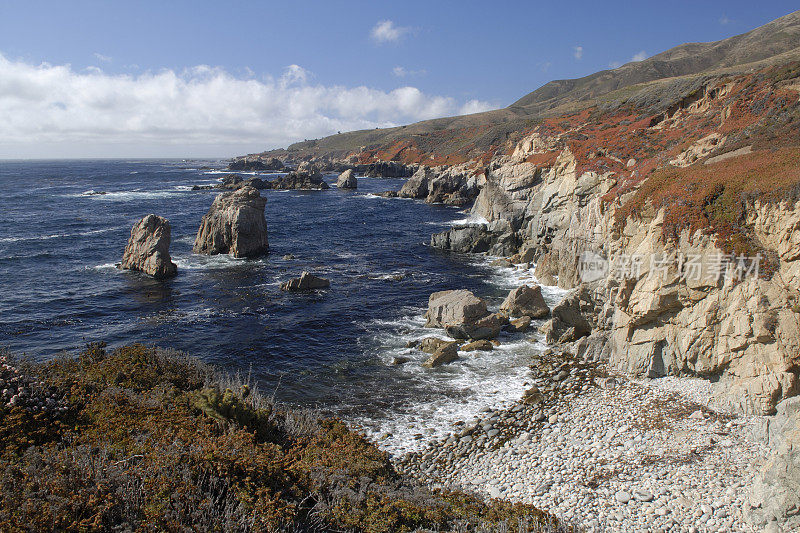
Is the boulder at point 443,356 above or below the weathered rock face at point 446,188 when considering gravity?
below

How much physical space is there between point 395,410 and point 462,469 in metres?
5.02

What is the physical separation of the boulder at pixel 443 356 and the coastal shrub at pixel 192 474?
33.0ft

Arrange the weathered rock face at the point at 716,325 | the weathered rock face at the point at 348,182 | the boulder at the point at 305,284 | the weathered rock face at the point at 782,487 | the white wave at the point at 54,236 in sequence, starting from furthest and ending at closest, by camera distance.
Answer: the weathered rock face at the point at 348,182 → the white wave at the point at 54,236 → the boulder at the point at 305,284 → the weathered rock face at the point at 716,325 → the weathered rock face at the point at 782,487

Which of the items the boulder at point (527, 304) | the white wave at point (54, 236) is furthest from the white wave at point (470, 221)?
the white wave at point (54, 236)

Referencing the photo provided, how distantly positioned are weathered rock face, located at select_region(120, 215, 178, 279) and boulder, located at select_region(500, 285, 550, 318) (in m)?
30.8

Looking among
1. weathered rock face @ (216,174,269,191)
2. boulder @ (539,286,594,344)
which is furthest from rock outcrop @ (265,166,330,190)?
boulder @ (539,286,594,344)

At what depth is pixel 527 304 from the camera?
31.2 meters

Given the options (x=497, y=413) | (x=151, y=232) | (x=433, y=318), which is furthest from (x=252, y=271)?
(x=497, y=413)

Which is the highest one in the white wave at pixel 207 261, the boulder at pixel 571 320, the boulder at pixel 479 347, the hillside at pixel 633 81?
the hillside at pixel 633 81

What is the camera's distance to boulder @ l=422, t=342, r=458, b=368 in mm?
24788

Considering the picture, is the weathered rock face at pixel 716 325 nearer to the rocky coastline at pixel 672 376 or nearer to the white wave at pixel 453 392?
the rocky coastline at pixel 672 376

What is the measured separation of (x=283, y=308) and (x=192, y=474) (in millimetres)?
25243

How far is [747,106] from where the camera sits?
38312 mm

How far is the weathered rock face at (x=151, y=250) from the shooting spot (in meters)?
41.2
